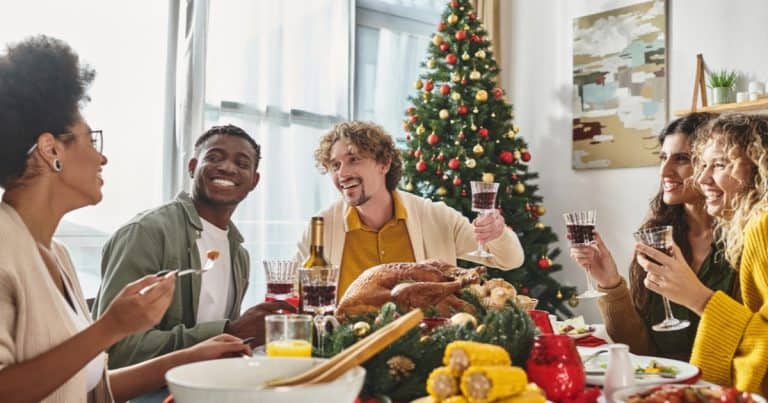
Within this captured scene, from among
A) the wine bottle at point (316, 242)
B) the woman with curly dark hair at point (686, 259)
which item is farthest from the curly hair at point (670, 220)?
the wine bottle at point (316, 242)

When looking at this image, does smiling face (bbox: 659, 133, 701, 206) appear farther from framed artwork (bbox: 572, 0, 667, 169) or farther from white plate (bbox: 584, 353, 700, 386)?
framed artwork (bbox: 572, 0, 667, 169)

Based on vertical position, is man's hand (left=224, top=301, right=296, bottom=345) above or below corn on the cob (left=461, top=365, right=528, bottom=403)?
below

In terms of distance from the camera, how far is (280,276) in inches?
69.0

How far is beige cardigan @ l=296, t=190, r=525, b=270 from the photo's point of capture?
2840 millimetres

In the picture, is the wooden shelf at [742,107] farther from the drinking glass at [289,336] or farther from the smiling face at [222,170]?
the drinking glass at [289,336]

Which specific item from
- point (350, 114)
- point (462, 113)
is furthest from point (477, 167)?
point (350, 114)

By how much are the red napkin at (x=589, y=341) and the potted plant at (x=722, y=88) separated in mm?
3153

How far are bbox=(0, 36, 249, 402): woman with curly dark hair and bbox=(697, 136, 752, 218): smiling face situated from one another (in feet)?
5.00

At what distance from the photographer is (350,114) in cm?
539

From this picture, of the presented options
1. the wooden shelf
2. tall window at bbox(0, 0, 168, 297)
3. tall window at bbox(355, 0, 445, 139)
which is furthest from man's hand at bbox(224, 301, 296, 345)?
tall window at bbox(355, 0, 445, 139)

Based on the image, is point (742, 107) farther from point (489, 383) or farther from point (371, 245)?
point (489, 383)

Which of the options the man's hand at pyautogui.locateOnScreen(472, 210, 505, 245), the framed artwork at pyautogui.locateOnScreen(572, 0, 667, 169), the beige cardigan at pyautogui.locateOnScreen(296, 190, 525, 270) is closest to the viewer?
the man's hand at pyautogui.locateOnScreen(472, 210, 505, 245)

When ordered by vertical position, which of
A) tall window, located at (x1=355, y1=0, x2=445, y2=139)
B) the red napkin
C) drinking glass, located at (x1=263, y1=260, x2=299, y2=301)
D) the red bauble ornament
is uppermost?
tall window, located at (x1=355, y1=0, x2=445, y2=139)

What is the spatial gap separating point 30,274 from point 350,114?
4152 millimetres
